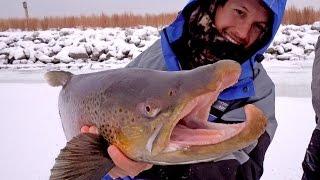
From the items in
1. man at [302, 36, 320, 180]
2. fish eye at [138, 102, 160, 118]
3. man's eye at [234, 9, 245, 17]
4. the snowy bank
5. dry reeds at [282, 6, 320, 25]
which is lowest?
the snowy bank

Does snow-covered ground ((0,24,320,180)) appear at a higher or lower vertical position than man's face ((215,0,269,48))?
lower

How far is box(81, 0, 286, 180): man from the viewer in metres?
2.64

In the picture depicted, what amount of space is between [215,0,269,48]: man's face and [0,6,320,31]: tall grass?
41.6 ft

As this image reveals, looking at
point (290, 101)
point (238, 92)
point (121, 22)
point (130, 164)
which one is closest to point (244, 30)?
point (238, 92)

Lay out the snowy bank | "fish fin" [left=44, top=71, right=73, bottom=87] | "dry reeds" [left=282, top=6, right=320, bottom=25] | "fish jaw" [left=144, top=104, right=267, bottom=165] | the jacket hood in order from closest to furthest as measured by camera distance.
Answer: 1. "fish jaw" [left=144, top=104, right=267, bottom=165]
2. "fish fin" [left=44, top=71, right=73, bottom=87]
3. the jacket hood
4. the snowy bank
5. "dry reeds" [left=282, top=6, right=320, bottom=25]

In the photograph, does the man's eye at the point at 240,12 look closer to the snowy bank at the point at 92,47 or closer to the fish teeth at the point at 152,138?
the fish teeth at the point at 152,138

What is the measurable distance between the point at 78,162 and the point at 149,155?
29cm

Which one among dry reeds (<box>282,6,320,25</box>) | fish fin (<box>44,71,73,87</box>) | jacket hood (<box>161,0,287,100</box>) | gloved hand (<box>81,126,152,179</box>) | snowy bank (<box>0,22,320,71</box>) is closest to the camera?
gloved hand (<box>81,126,152,179</box>)

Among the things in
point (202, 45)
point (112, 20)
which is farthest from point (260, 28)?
point (112, 20)

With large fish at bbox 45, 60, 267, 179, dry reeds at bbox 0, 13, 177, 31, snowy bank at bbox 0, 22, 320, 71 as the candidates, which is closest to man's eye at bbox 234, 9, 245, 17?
large fish at bbox 45, 60, 267, 179

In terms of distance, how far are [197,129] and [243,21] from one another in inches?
45.2

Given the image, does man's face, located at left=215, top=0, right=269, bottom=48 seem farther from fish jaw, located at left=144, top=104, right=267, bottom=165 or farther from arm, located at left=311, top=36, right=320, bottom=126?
fish jaw, located at left=144, top=104, right=267, bottom=165

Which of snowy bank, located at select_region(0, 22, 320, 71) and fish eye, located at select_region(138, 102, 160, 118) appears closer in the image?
fish eye, located at select_region(138, 102, 160, 118)

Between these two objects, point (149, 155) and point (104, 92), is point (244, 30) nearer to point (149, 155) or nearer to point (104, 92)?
point (104, 92)
